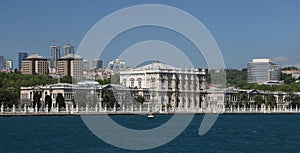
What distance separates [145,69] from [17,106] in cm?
3582

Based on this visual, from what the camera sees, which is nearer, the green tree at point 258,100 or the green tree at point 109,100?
the green tree at point 109,100

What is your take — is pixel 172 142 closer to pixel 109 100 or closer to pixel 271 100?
pixel 109 100

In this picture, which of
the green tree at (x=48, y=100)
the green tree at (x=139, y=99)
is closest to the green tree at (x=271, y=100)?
the green tree at (x=139, y=99)

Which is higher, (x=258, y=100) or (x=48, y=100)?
(x=48, y=100)

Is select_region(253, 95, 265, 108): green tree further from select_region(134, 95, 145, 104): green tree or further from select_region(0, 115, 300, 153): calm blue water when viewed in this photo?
select_region(0, 115, 300, 153): calm blue water

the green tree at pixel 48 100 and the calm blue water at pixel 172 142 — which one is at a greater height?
the green tree at pixel 48 100

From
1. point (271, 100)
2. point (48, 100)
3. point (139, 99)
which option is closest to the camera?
point (48, 100)

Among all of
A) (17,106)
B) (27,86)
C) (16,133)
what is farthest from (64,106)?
(16,133)

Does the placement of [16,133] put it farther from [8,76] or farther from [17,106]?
[8,76]

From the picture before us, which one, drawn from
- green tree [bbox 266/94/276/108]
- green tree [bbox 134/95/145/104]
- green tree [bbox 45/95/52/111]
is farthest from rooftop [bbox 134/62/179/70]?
green tree [bbox 45/95/52/111]

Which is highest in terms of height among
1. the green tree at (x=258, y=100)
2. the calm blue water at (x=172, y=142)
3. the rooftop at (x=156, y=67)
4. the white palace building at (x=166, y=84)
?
the rooftop at (x=156, y=67)

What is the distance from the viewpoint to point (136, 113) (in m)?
108

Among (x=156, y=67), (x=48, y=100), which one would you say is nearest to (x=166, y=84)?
(x=156, y=67)

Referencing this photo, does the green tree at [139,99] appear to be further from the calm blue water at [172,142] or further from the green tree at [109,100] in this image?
the calm blue water at [172,142]
